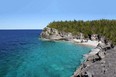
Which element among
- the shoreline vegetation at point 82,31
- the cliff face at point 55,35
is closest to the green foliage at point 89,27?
the shoreline vegetation at point 82,31

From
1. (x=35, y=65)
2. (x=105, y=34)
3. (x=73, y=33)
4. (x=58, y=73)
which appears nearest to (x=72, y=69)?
(x=58, y=73)

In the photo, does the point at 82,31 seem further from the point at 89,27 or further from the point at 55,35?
the point at 55,35

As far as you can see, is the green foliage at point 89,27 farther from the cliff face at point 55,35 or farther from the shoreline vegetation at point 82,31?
the cliff face at point 55,35

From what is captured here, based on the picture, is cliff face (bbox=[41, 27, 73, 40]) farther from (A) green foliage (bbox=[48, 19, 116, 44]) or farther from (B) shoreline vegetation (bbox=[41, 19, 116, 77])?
(A) green foliage (bbox=[48, 19, 116, 44])

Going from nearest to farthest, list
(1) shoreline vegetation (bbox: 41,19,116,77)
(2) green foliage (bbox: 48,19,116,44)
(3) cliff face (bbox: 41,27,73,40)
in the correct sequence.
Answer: (1) shoreline vegetation (bbox: 41,19,116,77) → (2) green foliage (bbox: 48,19,116,44) → (3) cliff face (bbox: 41,27,73,40)

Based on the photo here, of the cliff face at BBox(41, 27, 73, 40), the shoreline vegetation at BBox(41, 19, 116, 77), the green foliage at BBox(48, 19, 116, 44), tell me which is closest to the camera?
the shoreline vegetation at BBox(41, 19, 116, 77)

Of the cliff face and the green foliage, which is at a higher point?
the green foliage

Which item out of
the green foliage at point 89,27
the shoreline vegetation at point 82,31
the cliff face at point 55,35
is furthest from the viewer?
the cliff face at point 55,35

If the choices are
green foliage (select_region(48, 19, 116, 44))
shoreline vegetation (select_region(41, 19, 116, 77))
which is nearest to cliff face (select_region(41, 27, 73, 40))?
shoreline vegetation (select_region(41, 19, 116, 77))

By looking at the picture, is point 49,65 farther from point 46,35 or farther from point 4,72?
point 46,35

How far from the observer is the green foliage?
140012 mm

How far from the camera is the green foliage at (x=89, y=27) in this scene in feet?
459

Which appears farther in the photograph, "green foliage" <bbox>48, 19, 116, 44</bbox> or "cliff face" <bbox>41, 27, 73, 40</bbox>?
"cliff face" <bbox>41, 27, 73, 40</bbox>

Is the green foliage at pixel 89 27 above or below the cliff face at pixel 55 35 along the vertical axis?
above
